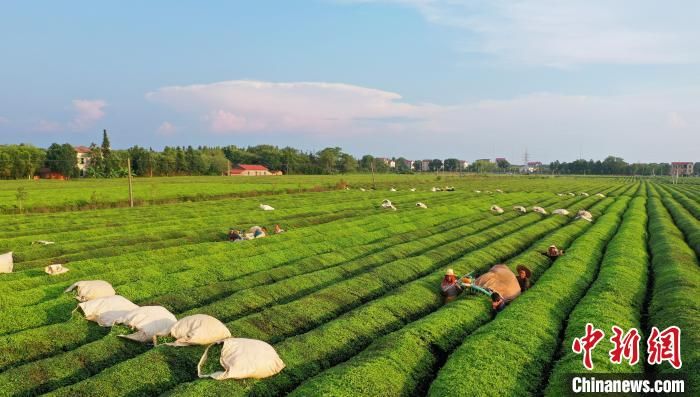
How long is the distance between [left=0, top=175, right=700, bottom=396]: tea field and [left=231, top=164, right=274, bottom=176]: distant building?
115 meters

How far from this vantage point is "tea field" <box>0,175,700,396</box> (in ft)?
33.1

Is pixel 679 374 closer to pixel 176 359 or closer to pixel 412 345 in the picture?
pixel 412 345

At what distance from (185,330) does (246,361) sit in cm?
218

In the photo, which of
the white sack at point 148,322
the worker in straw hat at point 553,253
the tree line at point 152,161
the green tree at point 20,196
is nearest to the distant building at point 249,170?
the tree line at point 152,161

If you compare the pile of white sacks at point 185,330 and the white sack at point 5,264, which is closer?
the pile of white sacks at point 185,330

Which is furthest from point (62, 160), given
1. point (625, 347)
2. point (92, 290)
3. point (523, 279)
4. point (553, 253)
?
point (625, 347)

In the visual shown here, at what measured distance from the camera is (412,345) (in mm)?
11523

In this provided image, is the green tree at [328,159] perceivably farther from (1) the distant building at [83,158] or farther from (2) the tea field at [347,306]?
(2) the tea field at [347,306]

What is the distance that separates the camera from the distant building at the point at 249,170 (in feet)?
479

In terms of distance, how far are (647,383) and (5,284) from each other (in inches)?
726

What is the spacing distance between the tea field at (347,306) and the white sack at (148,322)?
0.25m

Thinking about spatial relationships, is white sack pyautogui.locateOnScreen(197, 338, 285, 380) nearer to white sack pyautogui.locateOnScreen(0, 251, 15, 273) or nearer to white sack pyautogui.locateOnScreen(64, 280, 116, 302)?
white sack pyautogui.locateOnScreen(64, 280, 116, 302)

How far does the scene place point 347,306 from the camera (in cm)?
1552

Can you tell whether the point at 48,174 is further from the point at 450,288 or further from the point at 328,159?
the point at 450,288
